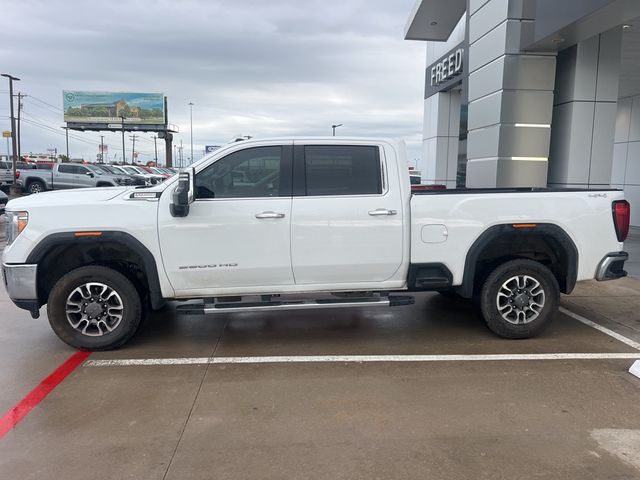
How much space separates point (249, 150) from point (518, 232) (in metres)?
2.80

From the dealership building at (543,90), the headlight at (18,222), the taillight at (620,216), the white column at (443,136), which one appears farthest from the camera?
the white column at (443,136)

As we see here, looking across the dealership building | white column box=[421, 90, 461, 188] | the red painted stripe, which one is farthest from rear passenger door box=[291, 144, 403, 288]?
white column box=[421, 90, 461, 188]

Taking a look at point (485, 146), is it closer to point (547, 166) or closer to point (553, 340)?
point (547, 166)

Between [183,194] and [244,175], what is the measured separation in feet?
2.18

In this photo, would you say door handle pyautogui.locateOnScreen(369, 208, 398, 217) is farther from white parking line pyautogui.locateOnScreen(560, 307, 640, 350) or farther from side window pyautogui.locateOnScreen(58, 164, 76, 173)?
side window pyautogui.locateOnScreen(58, 164, 76, 173)

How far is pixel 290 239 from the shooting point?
16.2ft

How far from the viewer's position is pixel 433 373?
455 centimetres

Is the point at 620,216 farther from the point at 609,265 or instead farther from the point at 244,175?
the point at 244,175

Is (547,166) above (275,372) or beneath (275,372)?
above

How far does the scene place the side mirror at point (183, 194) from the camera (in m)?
4.62

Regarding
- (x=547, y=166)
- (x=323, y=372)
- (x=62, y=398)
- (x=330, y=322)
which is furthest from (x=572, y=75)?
(x=62, y=398)

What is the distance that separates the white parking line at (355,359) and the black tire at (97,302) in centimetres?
24

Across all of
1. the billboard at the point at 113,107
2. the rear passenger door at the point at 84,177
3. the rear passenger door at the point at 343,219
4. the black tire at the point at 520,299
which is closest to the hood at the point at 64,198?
the rear passenger door at the point at 343,219

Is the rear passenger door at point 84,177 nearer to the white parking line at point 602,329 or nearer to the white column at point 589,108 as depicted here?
the white column at point 589,108
